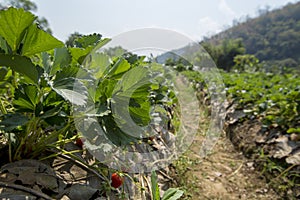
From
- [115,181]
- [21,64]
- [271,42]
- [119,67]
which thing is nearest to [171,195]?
[115,181]

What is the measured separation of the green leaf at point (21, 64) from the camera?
521mm

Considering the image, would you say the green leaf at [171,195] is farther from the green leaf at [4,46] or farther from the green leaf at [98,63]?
the green leaf at [4,46]

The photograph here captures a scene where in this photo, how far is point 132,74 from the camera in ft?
A: 2.23

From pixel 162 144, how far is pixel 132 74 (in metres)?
0.85

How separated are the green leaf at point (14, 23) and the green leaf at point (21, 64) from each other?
0.18 feet

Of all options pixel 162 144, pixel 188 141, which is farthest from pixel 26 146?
pixel 188 141

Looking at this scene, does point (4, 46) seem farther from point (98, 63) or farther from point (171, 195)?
point (171, 195)

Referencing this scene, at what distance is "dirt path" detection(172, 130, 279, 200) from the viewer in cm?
140

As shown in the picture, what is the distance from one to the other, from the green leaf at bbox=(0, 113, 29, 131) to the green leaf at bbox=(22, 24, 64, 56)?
0.15 metres

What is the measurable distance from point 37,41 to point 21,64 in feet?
0.21

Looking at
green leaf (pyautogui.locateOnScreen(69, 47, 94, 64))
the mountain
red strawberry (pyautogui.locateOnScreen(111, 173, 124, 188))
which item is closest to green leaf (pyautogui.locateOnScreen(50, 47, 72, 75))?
green leaf (pyautogui.locateOnScreen(69, 47, 94, 64))

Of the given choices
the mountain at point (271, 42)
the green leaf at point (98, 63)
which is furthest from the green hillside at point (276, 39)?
the green leaf at point (98, 63)

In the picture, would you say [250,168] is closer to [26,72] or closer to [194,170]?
[194,170]

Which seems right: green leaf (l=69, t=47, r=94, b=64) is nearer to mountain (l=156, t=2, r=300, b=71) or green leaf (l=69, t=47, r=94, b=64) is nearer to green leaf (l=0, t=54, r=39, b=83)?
green leaf (l=0, t=54, r=39, b=83)
